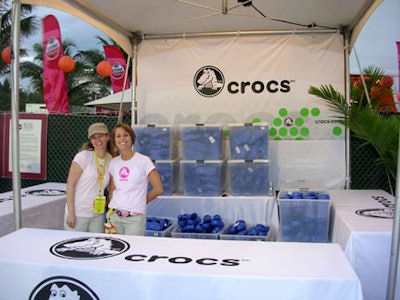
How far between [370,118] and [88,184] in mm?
3130

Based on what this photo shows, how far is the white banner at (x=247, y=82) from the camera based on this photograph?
504cm

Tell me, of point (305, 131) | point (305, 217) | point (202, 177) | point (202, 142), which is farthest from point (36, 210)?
point (305, 131)

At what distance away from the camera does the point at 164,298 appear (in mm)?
1882

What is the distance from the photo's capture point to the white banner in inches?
198

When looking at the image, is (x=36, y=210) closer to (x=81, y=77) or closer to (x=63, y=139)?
(x=63, y=139)

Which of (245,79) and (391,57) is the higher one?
(391,57)

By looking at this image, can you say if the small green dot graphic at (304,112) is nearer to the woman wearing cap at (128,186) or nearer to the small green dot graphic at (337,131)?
the small green dot graphic at (337,131)

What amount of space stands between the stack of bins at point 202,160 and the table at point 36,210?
4.74 feet

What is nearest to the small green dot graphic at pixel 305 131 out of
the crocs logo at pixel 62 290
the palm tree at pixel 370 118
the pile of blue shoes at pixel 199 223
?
the palm tree at pixel 370 118

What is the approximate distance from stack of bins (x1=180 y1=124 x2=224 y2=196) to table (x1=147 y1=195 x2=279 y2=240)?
12cm

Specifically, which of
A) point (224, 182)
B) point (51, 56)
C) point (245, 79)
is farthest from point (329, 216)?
point (51, 56)

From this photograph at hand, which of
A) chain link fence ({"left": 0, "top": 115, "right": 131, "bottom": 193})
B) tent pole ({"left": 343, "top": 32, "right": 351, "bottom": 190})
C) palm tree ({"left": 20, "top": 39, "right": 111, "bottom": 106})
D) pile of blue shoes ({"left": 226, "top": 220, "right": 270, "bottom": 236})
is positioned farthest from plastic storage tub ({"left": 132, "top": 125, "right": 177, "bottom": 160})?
palm tree ({"left": 20, "top": 39, "right": 111, "bottom": 106})

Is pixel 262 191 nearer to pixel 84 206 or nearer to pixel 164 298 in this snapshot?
pixel 84 206

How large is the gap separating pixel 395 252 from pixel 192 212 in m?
2.82
